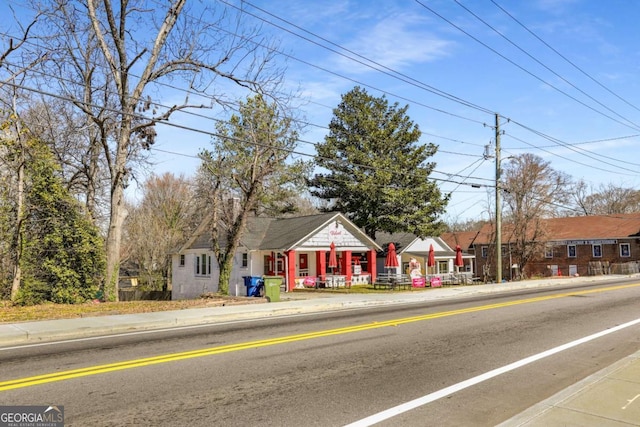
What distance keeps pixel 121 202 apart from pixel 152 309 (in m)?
6.67

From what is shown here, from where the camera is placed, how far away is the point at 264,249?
31.4m

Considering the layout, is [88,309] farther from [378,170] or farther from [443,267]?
[443,267]

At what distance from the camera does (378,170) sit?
3994 cm

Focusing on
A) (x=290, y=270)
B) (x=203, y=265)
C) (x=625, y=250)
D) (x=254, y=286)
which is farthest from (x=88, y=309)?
(x=625, y=250)

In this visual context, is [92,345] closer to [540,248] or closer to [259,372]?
[259,372]

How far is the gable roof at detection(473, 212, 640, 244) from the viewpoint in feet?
168

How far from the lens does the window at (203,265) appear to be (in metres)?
34.3

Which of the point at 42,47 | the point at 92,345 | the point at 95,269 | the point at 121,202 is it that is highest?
the point at 42,47

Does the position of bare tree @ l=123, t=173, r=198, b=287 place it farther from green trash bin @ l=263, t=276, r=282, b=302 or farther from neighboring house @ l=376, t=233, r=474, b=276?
green trash bin @ l=263, t=276, r=282, b=302

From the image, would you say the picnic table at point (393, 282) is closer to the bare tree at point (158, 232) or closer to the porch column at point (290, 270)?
the porch column at point (290, 270)

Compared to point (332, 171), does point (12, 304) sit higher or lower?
lower

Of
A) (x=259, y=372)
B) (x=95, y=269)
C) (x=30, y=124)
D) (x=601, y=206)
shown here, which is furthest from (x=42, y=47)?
(x=601, y=206)

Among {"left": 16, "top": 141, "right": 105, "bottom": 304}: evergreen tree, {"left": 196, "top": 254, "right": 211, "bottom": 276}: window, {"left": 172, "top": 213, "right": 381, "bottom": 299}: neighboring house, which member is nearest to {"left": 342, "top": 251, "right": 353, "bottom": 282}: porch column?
{"left": 172, "top": 213, "right": 381, "bottom": 299}: neighboring house

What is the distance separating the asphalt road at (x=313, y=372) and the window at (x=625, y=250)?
4639 centimetres
